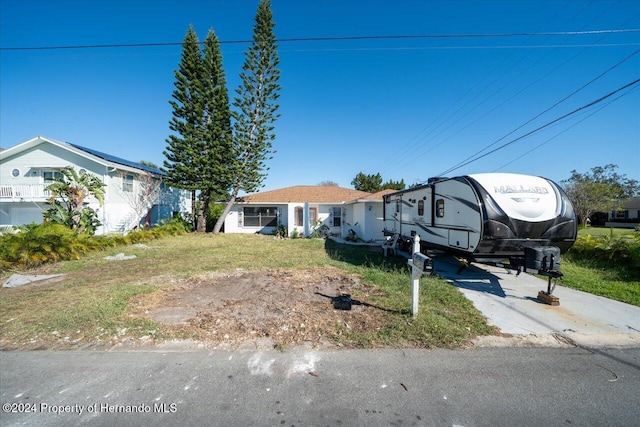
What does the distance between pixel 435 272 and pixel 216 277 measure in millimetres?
6298

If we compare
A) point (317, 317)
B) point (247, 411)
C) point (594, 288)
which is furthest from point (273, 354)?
point (594, 288)

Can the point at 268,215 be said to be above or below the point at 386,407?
above

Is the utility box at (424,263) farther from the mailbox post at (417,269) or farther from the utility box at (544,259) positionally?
the utility box at (544,259)

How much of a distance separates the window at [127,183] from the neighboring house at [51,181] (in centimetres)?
7

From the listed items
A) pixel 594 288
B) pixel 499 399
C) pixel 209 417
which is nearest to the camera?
pixel 209 417

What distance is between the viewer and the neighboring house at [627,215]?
114ft

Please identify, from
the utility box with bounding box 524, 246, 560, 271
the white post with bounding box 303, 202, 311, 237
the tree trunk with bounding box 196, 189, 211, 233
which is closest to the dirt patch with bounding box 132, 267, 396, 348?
the utility box with bounding box 524, 246, 560, 271

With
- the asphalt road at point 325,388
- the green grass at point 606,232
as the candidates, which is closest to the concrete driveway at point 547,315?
the asphalt road at point 325,388

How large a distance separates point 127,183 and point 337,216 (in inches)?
590

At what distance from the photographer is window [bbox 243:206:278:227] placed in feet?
64.0

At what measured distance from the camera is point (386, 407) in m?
2.34

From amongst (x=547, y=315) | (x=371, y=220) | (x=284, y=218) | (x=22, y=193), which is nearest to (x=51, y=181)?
(x=22, y=193)

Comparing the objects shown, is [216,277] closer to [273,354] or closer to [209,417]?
[273,354]

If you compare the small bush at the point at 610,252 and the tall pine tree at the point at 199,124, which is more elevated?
the tall pine tree at the point at 199,124
